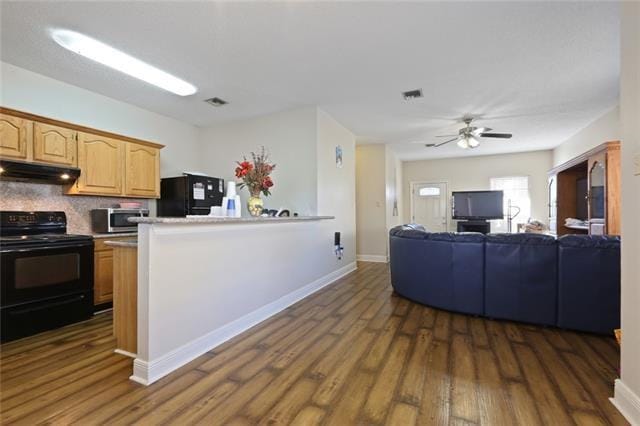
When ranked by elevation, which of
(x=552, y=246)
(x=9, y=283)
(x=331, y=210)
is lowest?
(x=9, y=283)

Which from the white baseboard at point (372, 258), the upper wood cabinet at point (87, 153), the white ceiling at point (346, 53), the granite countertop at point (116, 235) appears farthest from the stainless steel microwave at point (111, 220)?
the white baseboard at point (372, 258)

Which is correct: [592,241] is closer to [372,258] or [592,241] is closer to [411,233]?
[411,233]

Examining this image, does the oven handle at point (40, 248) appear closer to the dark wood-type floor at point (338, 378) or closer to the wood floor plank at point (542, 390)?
the dark wood-type floor at point (338, 378)

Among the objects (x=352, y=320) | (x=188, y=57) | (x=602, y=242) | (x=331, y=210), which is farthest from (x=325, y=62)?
(x=602, y=242)

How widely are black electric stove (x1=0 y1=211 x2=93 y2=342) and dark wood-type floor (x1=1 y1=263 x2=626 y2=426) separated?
0.16m

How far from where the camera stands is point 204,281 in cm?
244

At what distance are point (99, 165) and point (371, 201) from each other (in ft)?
16.2

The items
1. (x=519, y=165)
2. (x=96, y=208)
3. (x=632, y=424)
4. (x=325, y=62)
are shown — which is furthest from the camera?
(x=519, y=165)

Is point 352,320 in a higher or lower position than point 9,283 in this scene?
lower

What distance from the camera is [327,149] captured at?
4.65 m

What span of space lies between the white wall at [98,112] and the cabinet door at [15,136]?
43 cm

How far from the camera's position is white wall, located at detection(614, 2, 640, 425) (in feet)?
5.14

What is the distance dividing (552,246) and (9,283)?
482cm

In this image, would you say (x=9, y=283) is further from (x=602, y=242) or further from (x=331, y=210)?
(x=602, y=242)
